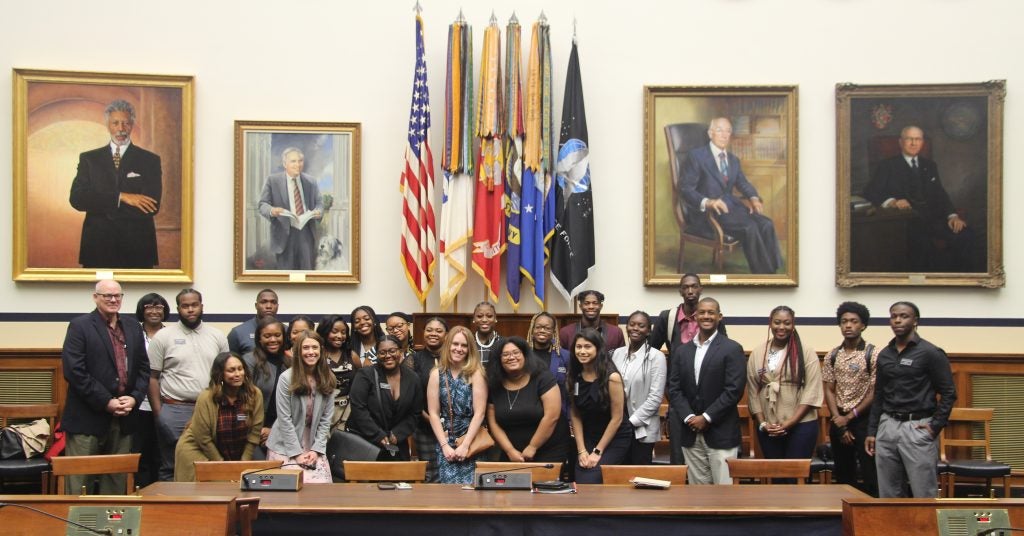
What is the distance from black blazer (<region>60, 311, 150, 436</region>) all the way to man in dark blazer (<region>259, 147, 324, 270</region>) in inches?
97.1

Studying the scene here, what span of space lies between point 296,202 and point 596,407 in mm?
3997

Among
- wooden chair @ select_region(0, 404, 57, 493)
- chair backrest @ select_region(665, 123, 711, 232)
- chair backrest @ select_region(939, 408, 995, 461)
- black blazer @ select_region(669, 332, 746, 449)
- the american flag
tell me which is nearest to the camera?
black blazer @ select_region(669, 332, 746, 449)

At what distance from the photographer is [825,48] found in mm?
9750

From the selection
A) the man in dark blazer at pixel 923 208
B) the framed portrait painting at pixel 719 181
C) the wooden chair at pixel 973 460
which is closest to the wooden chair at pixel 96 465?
the framed portrait painting at pixel 719 181

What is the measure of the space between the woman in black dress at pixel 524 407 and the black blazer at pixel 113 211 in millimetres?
4226

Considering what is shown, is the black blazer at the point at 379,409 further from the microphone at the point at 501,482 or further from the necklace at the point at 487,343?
the microphone at the point at 501,482

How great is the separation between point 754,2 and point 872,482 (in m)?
4.75

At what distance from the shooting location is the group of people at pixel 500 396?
22.4 feet

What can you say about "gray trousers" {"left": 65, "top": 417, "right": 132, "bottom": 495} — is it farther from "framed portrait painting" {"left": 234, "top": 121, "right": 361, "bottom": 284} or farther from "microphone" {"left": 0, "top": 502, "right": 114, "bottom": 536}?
"microphone" {"left": 0, "top": 502, "right": 114, "bottom": 536}

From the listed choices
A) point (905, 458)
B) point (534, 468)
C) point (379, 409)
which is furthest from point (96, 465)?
point (905, 458)

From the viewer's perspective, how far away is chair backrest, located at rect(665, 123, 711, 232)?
9.69 m

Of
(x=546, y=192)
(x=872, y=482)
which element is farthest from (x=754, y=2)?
(x=872, y=482)

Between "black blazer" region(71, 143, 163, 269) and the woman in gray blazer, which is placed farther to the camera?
"black blazer" region(71, 143, 163, 269)

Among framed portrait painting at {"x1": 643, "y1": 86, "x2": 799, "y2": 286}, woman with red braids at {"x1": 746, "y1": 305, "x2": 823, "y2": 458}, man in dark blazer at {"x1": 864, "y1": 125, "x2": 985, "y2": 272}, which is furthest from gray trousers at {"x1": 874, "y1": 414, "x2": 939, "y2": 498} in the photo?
man in dark blazer at {"x1": 864, "y1": 125, "x2": 985, "y2": 272}
